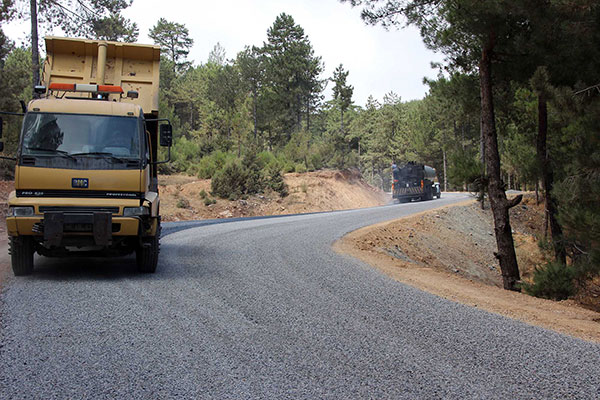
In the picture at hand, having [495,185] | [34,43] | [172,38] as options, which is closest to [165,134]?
[495,185]

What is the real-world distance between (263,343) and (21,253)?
17.2ft

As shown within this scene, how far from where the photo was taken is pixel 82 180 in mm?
7828

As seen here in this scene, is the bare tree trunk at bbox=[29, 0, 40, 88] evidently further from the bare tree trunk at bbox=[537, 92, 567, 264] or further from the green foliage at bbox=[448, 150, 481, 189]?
the bare tree trunk at bbox=[537, 92, 567, 264]

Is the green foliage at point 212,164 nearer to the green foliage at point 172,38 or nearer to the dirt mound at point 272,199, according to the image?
the dirt mound at point 272,199

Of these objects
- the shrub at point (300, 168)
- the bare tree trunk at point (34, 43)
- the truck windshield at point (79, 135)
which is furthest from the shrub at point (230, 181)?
the truck windshield at point (79, 135)

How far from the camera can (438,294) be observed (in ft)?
26.5

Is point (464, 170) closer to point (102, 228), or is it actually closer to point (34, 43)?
point (102, 228)

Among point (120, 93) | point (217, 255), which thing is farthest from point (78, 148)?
point (217, 255)

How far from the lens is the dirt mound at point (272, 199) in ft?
84.0

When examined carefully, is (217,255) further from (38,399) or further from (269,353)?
(38,399)

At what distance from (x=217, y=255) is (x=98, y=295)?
427cm

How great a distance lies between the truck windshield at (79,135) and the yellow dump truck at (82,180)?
0.05 ft

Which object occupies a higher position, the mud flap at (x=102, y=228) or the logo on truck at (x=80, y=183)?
the logo on truck at (x=80, y=183)

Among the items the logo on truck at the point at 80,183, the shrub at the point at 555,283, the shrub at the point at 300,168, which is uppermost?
the shrub at the point at 300,168
